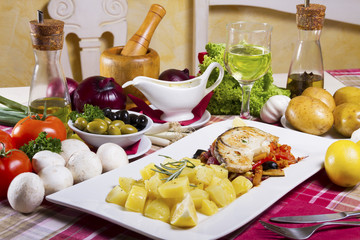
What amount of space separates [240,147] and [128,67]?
819 mm

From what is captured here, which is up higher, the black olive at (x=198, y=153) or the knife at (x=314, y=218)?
the black olive at (x=198, y=153)

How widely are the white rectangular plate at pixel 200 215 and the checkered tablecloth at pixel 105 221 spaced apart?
0.12ft

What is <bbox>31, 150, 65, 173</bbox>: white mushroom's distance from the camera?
119 cm

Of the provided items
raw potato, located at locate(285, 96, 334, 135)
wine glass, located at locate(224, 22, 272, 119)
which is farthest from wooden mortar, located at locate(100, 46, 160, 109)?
raw potato, located at locate(285, 96, 334, 135)

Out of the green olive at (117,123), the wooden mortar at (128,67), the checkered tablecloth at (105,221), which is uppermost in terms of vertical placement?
the wooden mortar at (128,67)

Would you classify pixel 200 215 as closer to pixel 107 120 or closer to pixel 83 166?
pixel 83 166

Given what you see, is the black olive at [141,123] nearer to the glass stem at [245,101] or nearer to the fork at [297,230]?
the glass stem at [245,101]

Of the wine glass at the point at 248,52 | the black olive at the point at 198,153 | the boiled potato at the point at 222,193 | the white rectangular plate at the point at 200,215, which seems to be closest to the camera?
the white rectangular plate at the point at 200,215

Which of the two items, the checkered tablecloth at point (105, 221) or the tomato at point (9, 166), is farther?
the tomato at point (9, 166)

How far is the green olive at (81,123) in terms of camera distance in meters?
1.43

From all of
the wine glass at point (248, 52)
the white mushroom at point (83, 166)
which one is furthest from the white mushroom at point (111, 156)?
the wine glass at point (248, 52)

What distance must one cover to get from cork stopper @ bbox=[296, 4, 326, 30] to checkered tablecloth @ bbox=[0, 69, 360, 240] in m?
0.78

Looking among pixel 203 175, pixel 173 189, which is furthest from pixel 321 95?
pixel 173 189

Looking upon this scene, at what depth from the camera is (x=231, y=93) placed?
1838mm
